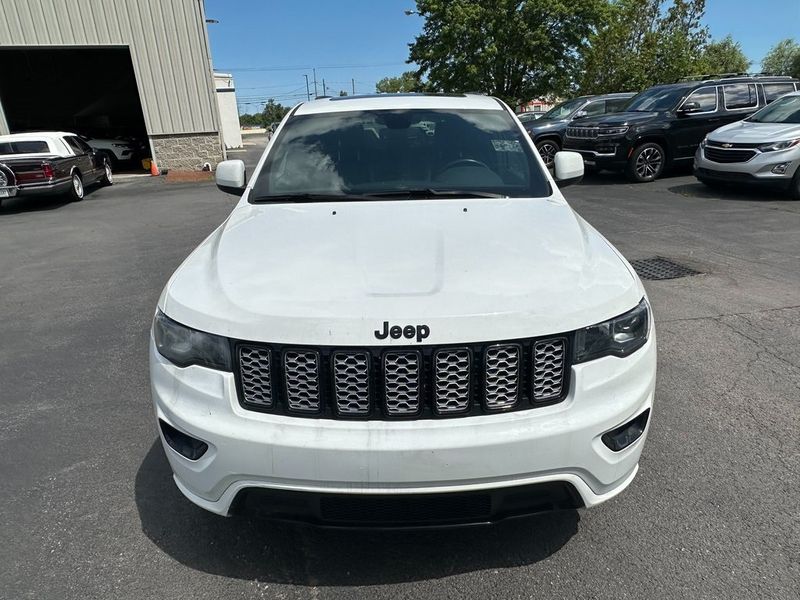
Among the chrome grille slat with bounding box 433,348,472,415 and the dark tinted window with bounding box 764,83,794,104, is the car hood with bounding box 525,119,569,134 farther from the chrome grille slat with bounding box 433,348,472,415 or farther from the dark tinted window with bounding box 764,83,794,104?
the chrome grille slat with bounding box 433,348,472,415

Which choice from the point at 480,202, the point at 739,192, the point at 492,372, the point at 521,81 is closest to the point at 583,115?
the point at 739,192

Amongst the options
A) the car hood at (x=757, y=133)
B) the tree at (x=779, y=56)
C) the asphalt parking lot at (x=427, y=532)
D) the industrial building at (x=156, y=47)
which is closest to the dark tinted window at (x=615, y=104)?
the car hood at (x=757, y=133)

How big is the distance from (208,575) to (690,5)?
4072 centimetres

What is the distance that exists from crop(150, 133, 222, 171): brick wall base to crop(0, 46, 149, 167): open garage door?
7013 mm

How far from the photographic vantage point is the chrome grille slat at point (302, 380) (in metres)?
1.87

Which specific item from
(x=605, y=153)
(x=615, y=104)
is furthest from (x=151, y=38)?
(x=615, y=104)

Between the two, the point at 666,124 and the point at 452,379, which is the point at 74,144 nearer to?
the point at 666,124

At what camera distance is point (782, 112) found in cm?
1009

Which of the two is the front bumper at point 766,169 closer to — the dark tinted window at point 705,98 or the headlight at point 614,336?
the dark tinted window at point 705,98

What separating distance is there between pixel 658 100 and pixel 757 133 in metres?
3.35

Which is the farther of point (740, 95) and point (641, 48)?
point (641, 48)

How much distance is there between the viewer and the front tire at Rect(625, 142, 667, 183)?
11.9 meters

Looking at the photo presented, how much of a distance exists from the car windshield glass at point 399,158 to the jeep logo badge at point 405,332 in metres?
1.30

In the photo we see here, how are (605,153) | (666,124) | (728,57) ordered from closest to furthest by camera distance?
(666,124)
(605,153)
(728,57)
